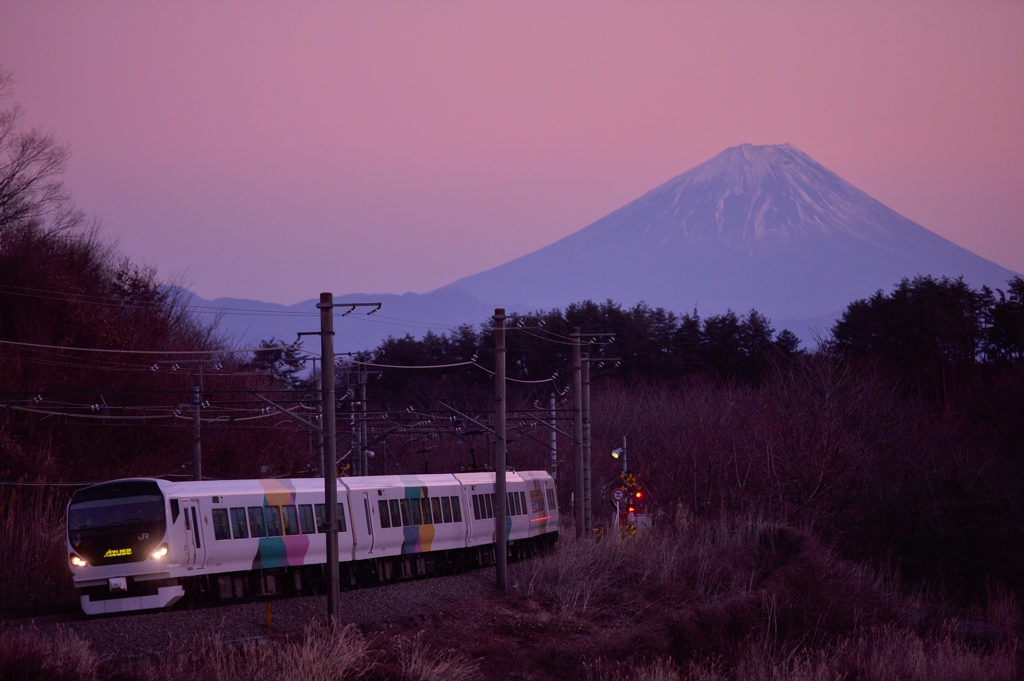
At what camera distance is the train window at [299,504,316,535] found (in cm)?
2528

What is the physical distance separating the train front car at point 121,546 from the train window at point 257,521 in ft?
7.36

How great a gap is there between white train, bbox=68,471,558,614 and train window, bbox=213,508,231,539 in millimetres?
22

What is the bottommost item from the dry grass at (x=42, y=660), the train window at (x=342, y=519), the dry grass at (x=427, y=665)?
the dry grass at (x=427, y=665)

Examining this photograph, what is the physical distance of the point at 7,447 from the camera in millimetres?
31547

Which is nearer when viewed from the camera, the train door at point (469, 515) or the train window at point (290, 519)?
the train window at point (290, 519)

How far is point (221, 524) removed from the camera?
23.0m

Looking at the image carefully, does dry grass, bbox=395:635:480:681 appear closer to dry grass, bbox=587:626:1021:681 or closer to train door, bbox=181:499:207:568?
dry grass, bbox=587:626:1021:681

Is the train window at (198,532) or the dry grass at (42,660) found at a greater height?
the train window at (198,532)

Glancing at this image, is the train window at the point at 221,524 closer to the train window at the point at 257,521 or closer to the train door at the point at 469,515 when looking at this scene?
the train window at the point at 257,521

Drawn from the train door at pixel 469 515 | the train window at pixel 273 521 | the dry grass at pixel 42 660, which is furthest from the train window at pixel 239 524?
the train door at pixel 469 515

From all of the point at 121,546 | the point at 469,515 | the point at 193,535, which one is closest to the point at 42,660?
the point at 121,546

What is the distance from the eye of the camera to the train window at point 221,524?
22820 millimetres

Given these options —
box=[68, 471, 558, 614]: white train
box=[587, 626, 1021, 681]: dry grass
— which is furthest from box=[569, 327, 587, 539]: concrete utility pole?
box=[587, 626, 1021, 681]: dry grass

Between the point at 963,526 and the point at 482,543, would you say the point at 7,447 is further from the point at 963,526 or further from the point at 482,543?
the point at 963,526
